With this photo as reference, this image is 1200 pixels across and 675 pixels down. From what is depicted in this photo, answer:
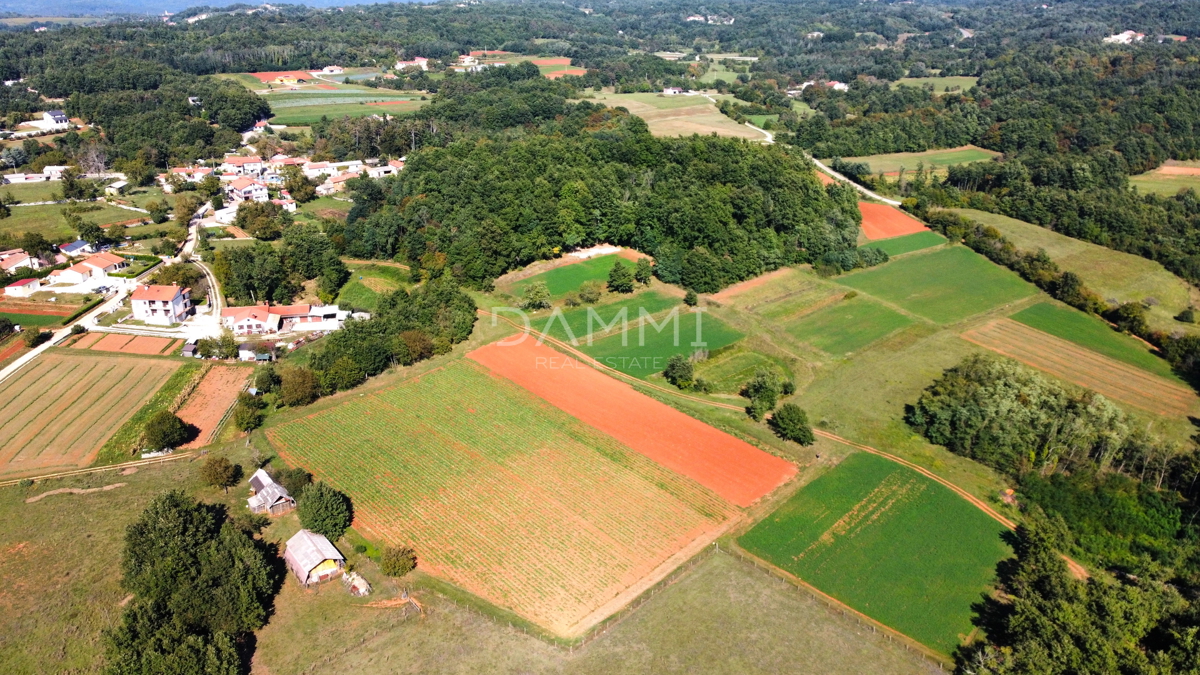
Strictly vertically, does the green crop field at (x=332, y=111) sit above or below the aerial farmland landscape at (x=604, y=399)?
above

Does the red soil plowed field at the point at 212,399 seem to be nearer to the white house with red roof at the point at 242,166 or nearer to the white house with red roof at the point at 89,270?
the white house with red roof at the point at 89,270

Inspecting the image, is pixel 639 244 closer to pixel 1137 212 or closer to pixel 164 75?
pixel 1137 212

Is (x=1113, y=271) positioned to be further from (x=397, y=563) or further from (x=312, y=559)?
(x=312, y=559)

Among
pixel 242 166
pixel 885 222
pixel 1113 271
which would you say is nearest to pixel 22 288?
pixel 242 166

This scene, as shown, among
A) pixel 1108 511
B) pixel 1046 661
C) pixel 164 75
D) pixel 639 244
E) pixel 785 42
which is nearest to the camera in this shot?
pixel 1046 661

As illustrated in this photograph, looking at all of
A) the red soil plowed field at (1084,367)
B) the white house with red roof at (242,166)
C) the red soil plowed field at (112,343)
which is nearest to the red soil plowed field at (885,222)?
the red soil plowed field at (1084,367)

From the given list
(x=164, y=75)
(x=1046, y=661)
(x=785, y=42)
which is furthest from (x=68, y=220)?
(x=785, y=42)

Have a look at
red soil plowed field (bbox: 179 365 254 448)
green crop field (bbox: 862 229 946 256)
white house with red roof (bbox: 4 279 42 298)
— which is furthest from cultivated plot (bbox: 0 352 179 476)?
green crop field (bbox: 862 229 946 256)
